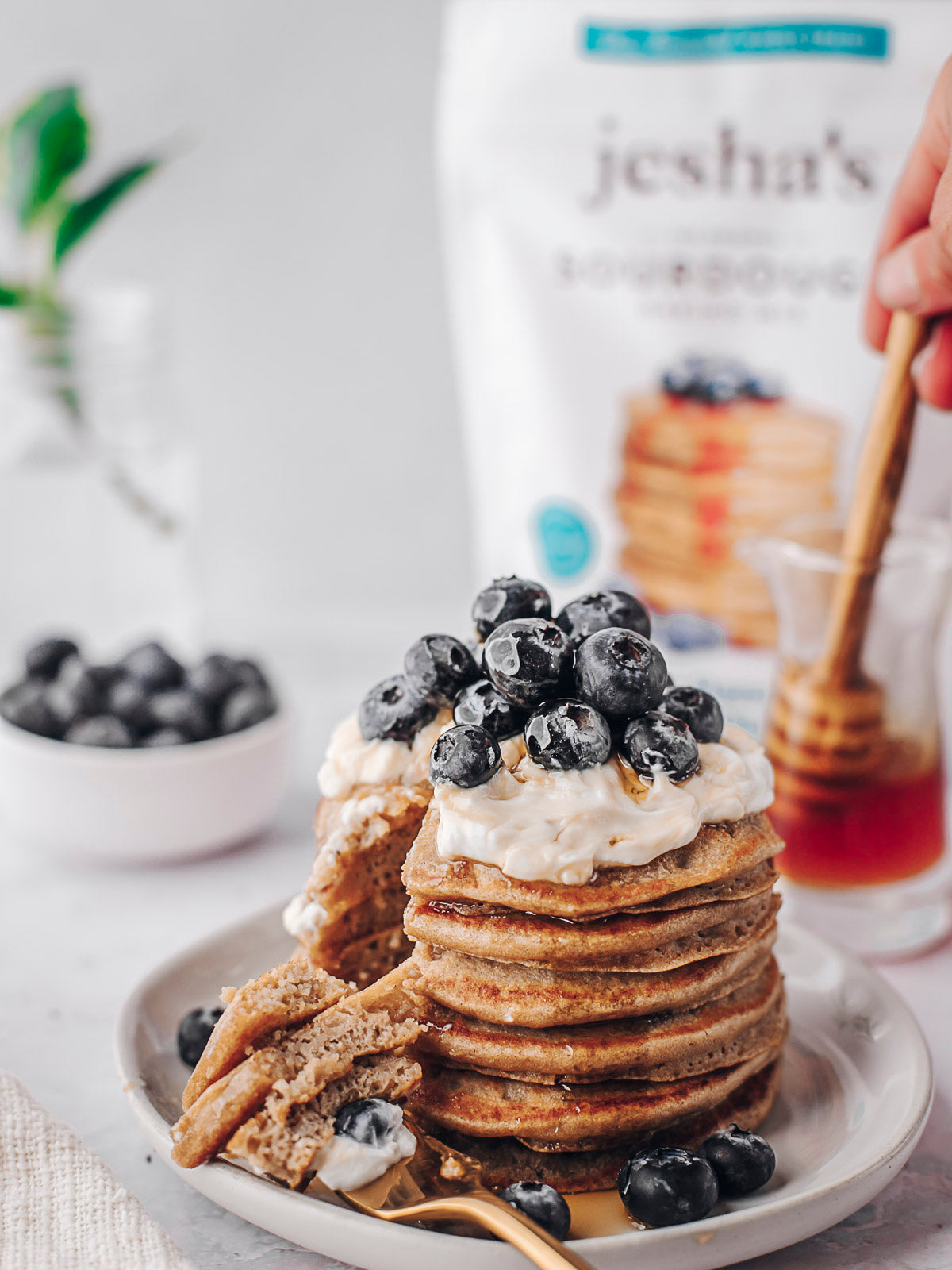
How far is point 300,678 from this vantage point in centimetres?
290

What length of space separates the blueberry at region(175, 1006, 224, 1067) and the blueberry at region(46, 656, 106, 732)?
0.79 m

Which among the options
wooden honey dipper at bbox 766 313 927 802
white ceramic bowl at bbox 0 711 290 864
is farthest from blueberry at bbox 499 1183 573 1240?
white ceramic bowl at bbox 0 711 290 864

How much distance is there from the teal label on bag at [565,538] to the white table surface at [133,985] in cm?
61

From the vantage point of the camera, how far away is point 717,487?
2385 mm

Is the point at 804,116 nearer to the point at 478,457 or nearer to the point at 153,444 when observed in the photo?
the point at 478,457

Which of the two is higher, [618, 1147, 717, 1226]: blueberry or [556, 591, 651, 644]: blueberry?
[556, 591, 651, 644]: blueberry

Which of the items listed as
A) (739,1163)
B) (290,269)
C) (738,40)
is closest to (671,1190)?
(739,1163)

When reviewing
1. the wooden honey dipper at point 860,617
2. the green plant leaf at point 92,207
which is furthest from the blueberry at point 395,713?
the green plant leaf at point 92,207

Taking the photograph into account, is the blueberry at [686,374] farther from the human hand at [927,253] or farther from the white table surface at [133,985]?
the white table surface at [133,985]

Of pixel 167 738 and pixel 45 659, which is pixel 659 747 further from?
pixel 45 659

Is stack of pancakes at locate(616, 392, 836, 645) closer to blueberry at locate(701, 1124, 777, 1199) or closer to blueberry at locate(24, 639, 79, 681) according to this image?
blueberry at locate(24, 639, 79, 681)

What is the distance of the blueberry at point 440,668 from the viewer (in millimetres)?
1302

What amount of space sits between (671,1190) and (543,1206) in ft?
0.37

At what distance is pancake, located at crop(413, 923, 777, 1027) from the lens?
1.13 metres
